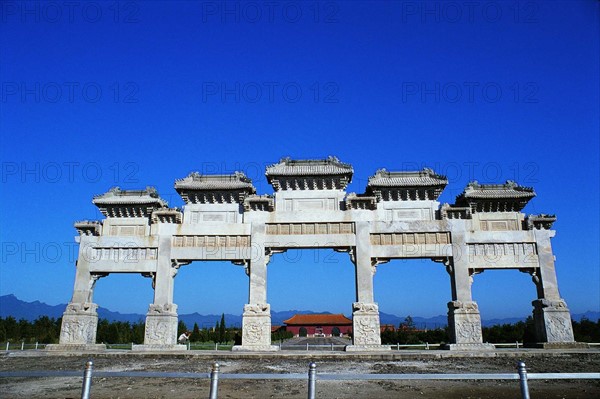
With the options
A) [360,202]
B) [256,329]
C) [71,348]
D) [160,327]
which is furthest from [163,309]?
[360,202]

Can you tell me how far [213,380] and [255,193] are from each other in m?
16.2

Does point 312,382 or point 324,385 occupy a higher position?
point 312,382

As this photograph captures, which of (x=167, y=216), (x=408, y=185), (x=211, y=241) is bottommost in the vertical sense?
(x=211, y=241)

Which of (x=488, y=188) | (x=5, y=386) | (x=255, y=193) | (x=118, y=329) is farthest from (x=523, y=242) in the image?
(x=118, y=329)

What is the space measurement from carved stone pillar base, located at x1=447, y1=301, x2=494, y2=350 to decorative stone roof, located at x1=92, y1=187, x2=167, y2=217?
14.6m

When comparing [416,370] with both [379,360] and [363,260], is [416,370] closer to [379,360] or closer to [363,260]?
[379,360]

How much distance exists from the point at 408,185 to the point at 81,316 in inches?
632

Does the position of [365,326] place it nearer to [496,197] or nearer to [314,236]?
[314,236]

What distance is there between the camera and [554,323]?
19.0 meters

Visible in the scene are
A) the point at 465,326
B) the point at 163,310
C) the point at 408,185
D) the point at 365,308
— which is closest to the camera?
the point at 465,326

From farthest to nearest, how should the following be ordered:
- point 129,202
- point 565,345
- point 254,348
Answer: point 129,202 → point 254,348 → point 565,345

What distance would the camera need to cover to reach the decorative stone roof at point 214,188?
20938mm

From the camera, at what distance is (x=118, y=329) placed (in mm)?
31125

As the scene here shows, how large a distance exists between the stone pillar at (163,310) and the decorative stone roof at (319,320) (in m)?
51.3
